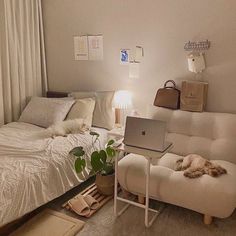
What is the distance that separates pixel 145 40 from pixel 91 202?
5.89 ft

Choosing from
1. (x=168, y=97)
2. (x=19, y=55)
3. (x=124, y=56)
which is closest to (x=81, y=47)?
(x=124, y=56)

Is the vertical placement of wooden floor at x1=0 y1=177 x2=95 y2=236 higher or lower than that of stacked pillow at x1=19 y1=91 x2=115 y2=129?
lower

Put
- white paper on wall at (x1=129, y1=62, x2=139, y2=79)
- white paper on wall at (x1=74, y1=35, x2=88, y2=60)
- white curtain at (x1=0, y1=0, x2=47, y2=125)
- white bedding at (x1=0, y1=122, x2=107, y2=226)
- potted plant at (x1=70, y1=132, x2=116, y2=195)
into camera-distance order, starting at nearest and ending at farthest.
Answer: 1. white bedding at (x1=0, y1=122, x2=107, y2=226)
2. potted plant at (x1=70, y1=132, x2=116, y2=195)
3. white paper on wall at (x1=129, y1=62, x2=139, y2=79)
4. white curtain at (x1=0, y1=0, x2=47, y2=125)
5. white paper on wall at (x1=74, y1=35, x2=88, y2=60)

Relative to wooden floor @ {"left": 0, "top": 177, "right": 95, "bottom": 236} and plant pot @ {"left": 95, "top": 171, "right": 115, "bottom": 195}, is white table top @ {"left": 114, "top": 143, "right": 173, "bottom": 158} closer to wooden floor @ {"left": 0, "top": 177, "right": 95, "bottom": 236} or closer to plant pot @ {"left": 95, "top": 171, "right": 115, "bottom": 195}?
plant pot @ {"left": 95, "top": 171, "right": 115, "bottom": 195}

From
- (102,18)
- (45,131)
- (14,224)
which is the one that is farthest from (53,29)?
(14,224)

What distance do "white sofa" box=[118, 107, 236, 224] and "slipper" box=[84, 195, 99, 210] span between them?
298mm

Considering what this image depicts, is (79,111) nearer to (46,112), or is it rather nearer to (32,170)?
(46,112)

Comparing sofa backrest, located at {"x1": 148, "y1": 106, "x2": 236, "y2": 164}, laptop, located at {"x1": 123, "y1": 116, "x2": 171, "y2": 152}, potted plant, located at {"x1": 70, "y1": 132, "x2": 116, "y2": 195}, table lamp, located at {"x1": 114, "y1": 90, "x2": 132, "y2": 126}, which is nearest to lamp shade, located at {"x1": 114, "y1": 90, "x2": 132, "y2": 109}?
table lamp, located at {"x1": 114, "y1": 90, "x2": 132, "y2": 126}

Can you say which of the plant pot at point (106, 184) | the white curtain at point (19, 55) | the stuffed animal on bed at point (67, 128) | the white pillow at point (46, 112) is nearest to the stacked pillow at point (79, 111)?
the white pillow at point (46, 112)

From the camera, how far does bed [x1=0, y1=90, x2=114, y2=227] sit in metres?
2.00

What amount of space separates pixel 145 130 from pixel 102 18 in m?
1.77

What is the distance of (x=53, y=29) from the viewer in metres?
3.74

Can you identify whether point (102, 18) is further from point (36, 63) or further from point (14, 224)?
point (14, 224)

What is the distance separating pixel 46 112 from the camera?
3.25m
